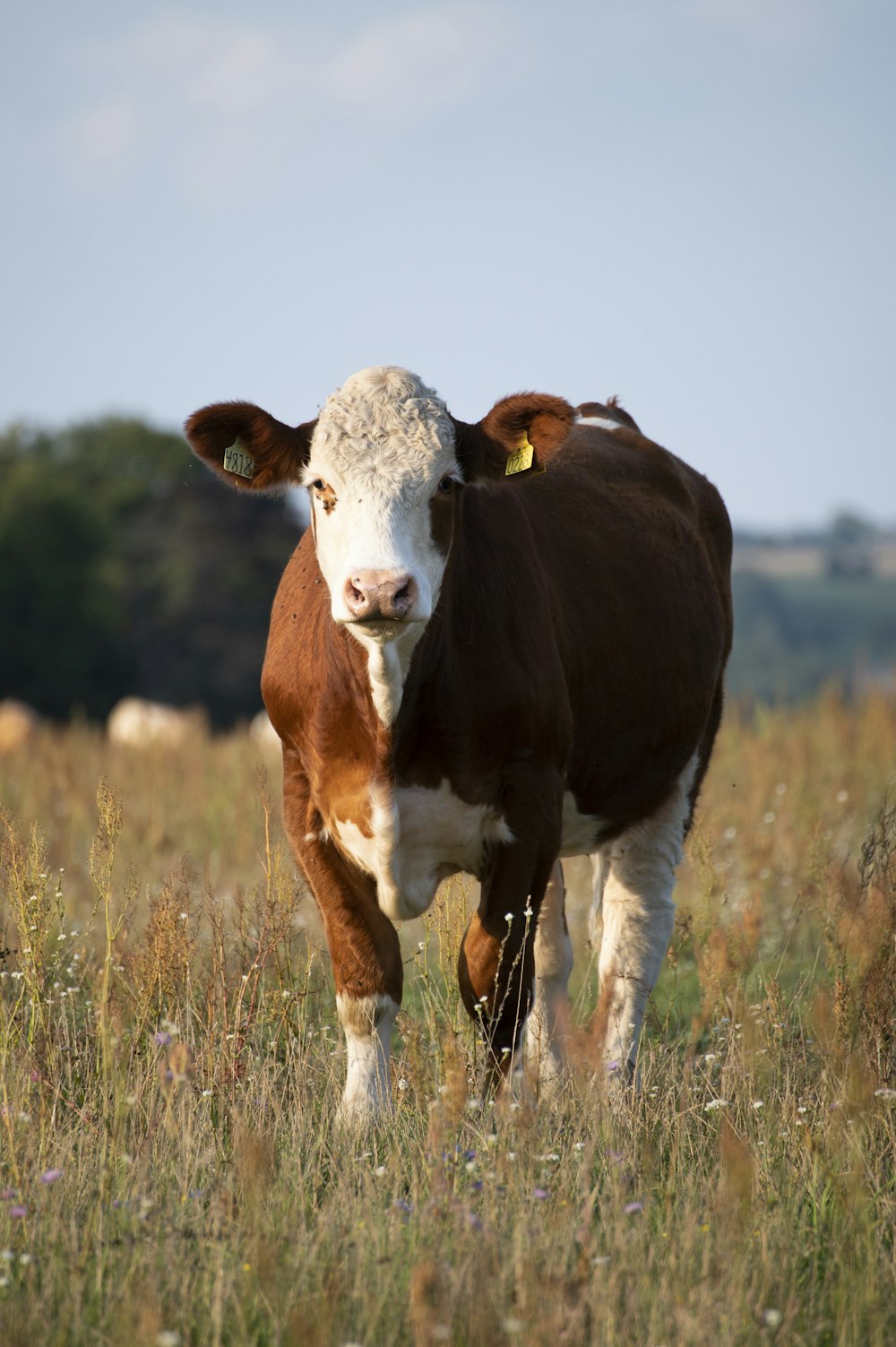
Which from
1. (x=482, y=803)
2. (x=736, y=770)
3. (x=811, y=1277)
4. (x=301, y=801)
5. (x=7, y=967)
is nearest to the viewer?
(x=811, y=1277)

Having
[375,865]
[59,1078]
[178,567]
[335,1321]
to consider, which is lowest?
[335,1321]

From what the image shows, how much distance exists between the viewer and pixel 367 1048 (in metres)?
4.79

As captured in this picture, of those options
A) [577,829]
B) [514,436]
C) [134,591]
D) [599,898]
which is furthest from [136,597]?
[514,436]

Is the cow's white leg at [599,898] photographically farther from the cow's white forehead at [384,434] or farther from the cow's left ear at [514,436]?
the cow's white forehead at [384,434]

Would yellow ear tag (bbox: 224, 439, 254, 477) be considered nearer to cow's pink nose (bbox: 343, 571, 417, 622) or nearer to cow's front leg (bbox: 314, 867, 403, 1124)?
cow's pink nose (bbox: 343, 571, 417, 622)

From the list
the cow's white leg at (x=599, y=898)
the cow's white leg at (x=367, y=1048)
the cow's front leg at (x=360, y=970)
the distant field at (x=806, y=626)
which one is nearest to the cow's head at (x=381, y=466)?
the cow's front leg at (x=360, y=970)

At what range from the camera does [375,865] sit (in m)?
4.71

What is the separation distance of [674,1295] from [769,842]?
6305 millimetres

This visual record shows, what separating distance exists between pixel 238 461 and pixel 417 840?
135cm

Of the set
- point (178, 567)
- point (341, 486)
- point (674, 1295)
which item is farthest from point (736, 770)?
point (178, 567)

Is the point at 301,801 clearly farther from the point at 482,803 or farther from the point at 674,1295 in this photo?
the point at 674,1295

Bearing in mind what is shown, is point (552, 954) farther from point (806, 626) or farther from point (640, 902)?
point (806, 626)

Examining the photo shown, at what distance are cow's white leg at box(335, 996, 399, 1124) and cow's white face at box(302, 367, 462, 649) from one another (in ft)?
4.20

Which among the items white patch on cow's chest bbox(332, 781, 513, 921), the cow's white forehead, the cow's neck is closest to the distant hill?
white patch on cow's chest bbox(332, 781, 513, 921)
